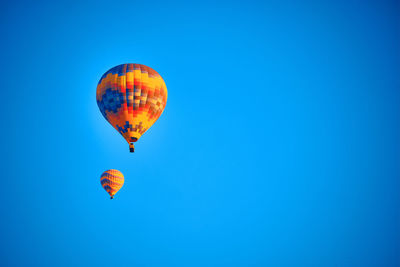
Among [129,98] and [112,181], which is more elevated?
[112,181]

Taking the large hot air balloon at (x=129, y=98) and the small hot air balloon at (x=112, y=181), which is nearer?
the large hot air balloon at (x=129, y=98)

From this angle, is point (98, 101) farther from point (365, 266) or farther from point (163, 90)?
point (365, 266)

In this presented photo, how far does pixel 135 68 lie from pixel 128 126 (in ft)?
19.2

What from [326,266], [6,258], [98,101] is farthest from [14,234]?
[326,266]

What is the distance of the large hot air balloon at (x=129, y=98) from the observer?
25.6m

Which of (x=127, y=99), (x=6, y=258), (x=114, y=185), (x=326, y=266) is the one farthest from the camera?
(x=326, y=266)

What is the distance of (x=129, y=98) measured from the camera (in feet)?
83.7

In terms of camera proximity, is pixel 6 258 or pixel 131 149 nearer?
pixel 131 149

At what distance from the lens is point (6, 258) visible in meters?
132

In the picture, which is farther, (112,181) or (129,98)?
(112,181)

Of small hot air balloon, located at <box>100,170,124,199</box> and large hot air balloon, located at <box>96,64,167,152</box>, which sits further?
small hot air balloon, located at <box>100,170,124,199</box>

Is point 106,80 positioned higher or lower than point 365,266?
lower

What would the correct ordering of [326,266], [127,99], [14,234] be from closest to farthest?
1. [127,99]
2. [14,234]
3. [326,266]

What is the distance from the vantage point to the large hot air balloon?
25.6m
